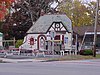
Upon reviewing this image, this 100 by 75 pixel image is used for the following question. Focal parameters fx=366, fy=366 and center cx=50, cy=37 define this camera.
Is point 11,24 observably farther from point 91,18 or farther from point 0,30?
point 91,18

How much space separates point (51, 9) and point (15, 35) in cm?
952

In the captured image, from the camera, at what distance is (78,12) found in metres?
84.7

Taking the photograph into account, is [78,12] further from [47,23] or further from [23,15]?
[47,23]

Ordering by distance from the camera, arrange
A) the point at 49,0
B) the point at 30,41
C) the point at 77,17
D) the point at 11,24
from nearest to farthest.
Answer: the point at 30,41, the point at 11,24, the point at 49,0, the point at 77,17

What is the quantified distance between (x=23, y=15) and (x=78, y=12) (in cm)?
1822

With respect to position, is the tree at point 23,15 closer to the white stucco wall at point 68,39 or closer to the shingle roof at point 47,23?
the shingle roof at point 47,23

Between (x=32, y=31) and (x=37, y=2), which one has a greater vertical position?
(x=37, y=2)

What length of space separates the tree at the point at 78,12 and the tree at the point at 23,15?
36.9 feet

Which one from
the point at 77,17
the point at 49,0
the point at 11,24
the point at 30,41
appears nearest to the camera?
the point at 30,41

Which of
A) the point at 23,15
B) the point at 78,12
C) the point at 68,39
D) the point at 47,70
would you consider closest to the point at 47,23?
the point at 68,39

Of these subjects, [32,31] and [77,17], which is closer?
[32,31]

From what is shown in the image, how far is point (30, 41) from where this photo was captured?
56.7m

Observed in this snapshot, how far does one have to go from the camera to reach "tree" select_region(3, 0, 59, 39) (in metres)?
69.5

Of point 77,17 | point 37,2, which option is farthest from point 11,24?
point 77,17
